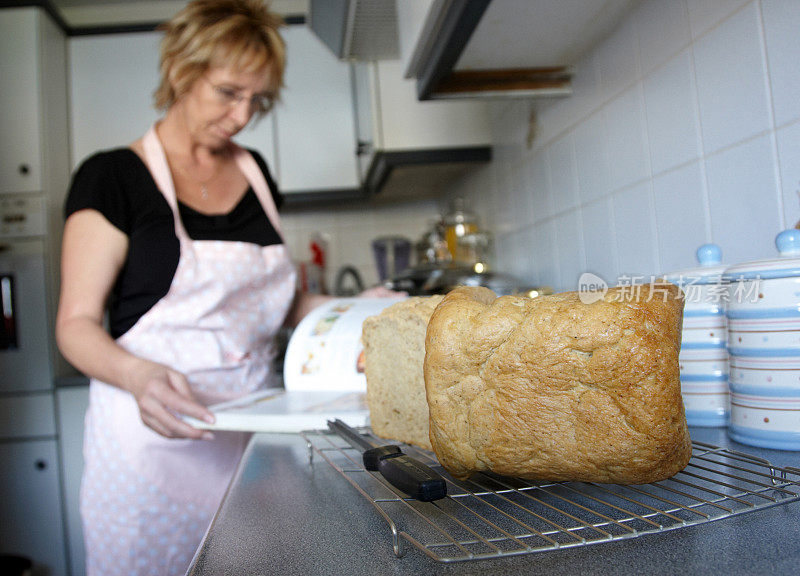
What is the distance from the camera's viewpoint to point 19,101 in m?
2.12

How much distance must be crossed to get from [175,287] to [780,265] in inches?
37.8

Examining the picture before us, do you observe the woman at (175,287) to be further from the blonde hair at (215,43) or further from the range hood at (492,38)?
the range hood at (492,38)

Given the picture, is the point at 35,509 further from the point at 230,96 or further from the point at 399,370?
the point at 399,370

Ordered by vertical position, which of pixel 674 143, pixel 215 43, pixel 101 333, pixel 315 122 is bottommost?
pixel 101 333

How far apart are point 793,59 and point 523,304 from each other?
0.44 m

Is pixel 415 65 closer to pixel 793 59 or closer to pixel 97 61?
pixel 793 59

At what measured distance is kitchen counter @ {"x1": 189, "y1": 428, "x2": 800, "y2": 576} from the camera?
0.33m

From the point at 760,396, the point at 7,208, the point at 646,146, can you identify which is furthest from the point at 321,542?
the point at 7,208

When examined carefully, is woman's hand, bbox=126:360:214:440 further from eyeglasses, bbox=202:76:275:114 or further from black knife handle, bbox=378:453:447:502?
eyeglasses, bbox=202:76:275:114

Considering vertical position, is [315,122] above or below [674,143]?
above

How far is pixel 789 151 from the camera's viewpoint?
0.63 metres

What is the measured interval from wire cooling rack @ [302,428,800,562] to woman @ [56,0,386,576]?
1.74 feet

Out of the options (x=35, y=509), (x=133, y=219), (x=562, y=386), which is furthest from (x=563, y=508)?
(x=35, y=509)

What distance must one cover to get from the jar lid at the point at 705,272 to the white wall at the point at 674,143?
105 mm
